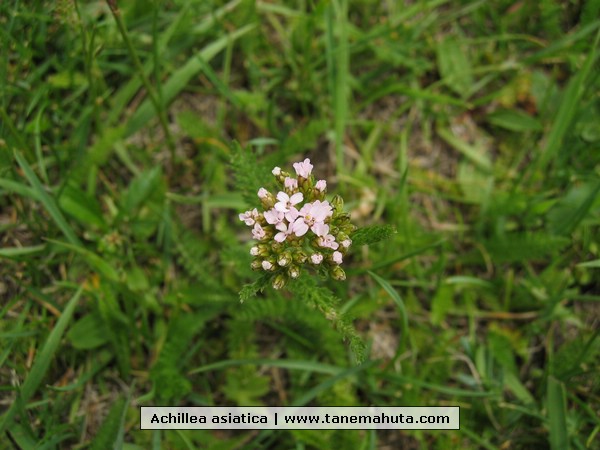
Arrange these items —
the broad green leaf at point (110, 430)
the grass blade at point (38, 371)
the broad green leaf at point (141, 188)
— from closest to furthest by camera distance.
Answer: the grass blade at point (38, 371) < the broad green leaf at point (110, 430) < the broad green leaf at point (141, 188)

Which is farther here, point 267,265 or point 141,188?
point 141,188

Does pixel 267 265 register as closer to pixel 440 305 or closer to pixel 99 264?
pixel 99 264

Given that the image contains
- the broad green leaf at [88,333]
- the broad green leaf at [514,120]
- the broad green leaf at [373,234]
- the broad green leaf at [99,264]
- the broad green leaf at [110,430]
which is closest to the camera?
the broad green leaf at [373,234]

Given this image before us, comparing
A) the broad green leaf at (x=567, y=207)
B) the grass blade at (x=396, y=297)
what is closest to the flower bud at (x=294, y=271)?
the grass blade at (x=396, y=297)

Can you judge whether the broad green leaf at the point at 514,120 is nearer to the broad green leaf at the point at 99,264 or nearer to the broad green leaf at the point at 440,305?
the broad green leaf at the point at 440,305

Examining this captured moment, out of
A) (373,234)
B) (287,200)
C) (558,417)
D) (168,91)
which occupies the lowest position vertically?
(558,417)

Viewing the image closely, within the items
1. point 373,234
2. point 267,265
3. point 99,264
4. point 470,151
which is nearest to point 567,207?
point 470,151
